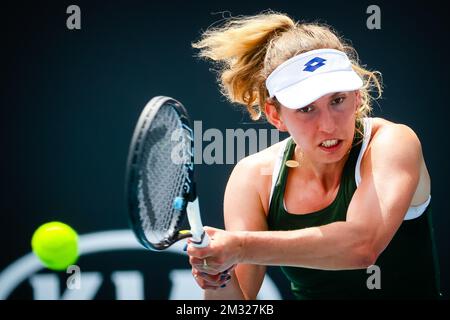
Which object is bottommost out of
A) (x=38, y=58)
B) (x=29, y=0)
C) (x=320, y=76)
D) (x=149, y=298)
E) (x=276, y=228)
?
(x=149, y=298)

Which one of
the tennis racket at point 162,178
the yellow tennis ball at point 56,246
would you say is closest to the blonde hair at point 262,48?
the tennis racket at point 162,178

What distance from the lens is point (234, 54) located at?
2.61 metres

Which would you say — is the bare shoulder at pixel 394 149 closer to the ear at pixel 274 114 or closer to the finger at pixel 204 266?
the ear at pixel 274 114

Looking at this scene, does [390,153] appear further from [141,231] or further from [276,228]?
[141,231]

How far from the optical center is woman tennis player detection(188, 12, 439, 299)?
2.16m

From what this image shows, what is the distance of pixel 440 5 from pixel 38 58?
2.04 m

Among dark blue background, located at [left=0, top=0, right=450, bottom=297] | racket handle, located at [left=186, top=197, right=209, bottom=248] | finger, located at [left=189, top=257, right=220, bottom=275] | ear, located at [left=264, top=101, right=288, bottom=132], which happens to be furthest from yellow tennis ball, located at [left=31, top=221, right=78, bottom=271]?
racket handle, located at [left=186, top=197, right=209, bottom=248]

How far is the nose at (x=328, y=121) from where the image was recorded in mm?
2285

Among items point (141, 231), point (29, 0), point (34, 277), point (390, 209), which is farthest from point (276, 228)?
point (29, 0)

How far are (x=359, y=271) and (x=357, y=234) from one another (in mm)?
516

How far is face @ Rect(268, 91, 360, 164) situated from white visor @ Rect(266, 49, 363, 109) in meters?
0.05

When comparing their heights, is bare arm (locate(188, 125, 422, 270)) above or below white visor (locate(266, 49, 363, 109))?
below

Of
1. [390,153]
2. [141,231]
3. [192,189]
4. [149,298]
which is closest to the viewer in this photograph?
[141,231]

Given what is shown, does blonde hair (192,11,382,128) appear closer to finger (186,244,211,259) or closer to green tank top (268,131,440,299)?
green tank top (268,131,440,299)
